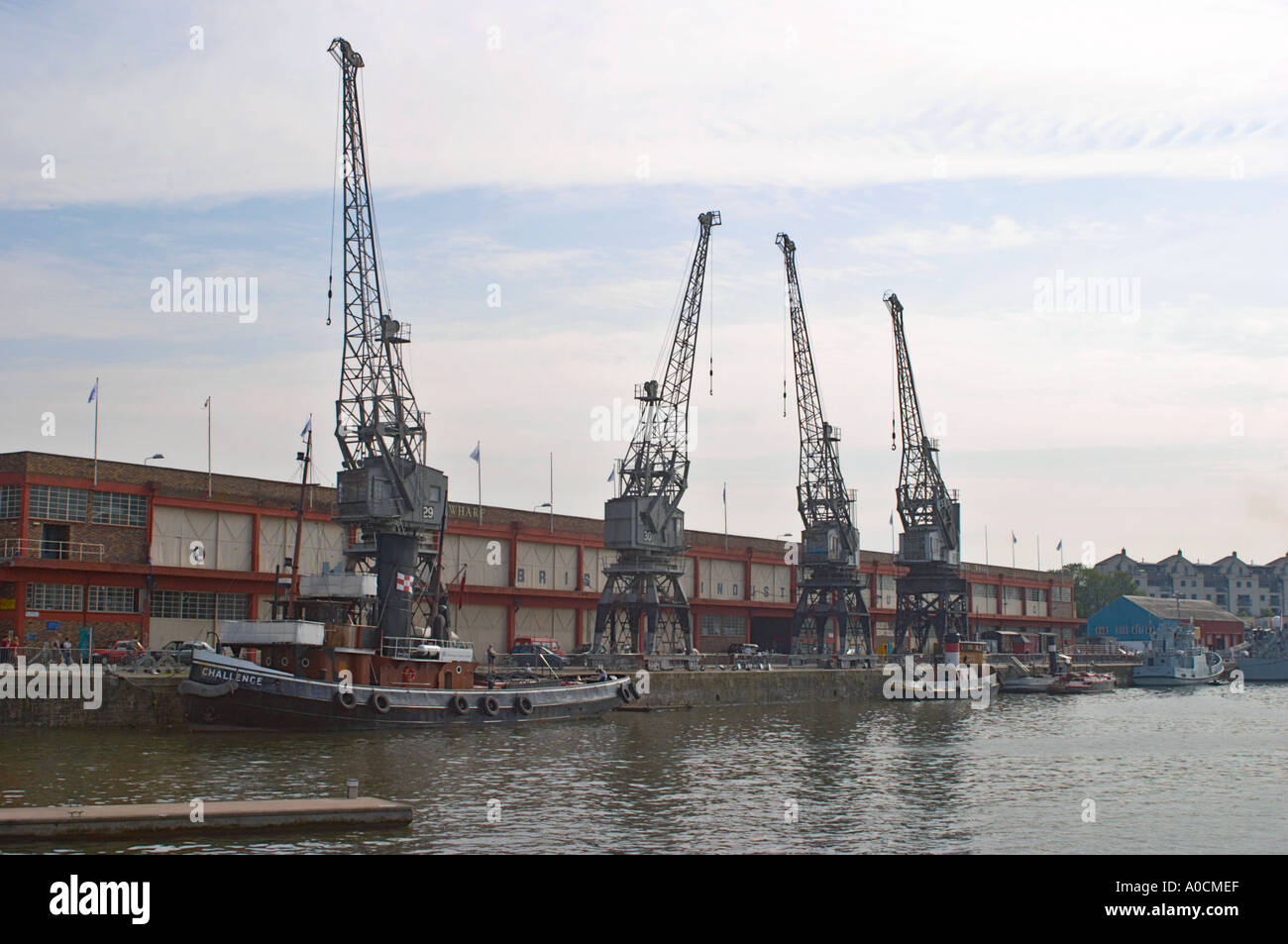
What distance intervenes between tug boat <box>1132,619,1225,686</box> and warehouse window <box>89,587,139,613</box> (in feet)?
317

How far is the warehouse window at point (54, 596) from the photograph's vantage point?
6297cm

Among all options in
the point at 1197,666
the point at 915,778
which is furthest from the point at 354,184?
the point at 1197,666

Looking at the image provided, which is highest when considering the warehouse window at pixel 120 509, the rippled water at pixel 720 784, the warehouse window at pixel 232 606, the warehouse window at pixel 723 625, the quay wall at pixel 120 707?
the warehouse window at pixel 120 509

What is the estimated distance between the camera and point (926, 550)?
10950cm

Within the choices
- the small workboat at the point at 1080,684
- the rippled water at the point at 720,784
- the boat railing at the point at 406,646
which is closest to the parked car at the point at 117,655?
Answer: the rippled water at the point at 720,784

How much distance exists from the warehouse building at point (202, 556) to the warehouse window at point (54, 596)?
0.07 metres

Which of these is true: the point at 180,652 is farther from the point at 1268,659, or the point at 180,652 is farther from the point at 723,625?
the point at 1268,659

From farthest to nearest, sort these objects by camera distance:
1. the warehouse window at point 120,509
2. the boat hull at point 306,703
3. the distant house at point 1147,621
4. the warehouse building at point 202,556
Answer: the distant house at point 1147,621, the warehouse window at point 120,509, the warehouse building at point 202,556, the boat hull at point 306,703

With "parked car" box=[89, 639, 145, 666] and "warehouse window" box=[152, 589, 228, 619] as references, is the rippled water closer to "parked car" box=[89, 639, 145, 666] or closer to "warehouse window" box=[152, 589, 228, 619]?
"parked car" box=[89, 639, 145, 666]

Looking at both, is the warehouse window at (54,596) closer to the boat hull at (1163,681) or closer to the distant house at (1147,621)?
the boat hull at (1163,681)

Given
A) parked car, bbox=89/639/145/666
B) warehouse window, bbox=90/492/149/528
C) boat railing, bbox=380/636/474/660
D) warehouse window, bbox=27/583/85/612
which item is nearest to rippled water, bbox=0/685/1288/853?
boat railing, bbox=380/636/474/660

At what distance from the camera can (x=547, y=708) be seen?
60.0 metres

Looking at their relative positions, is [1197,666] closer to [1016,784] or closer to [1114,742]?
[1114,742]

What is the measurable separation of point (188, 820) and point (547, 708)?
117 ft
